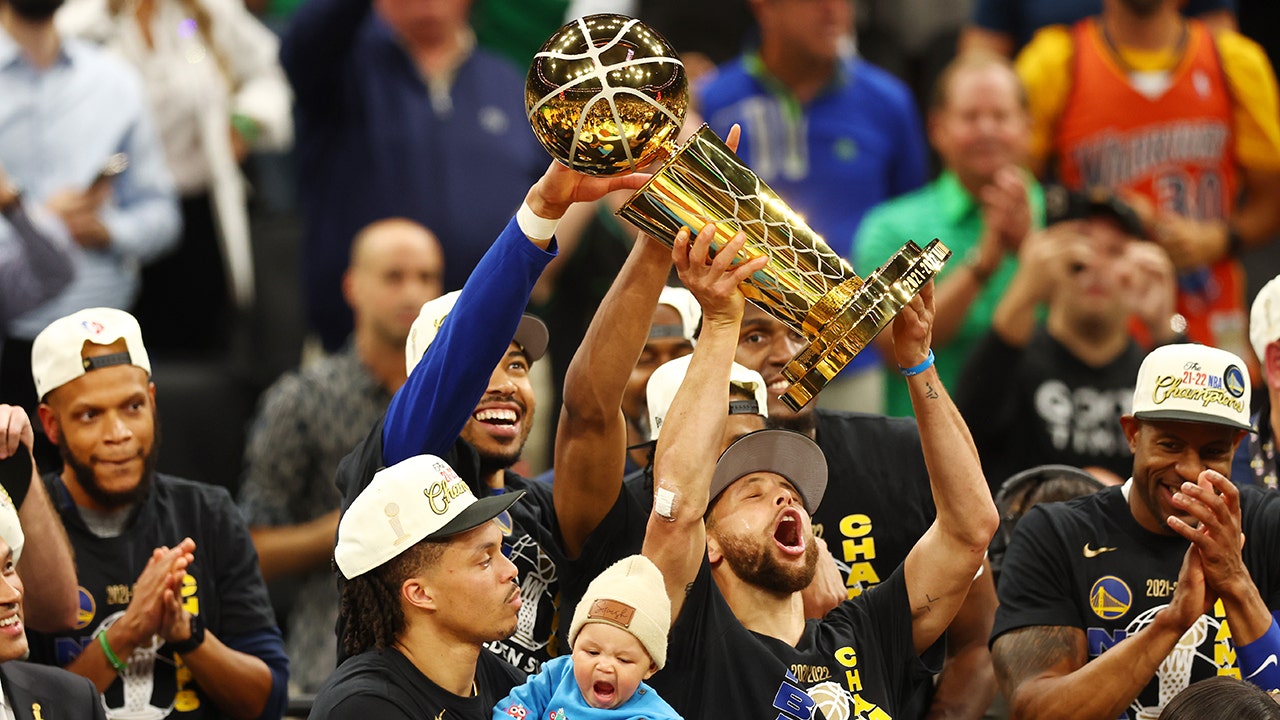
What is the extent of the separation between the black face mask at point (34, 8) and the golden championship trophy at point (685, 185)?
411 centimetres

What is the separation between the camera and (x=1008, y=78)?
811cm

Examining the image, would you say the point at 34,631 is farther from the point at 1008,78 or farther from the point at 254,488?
the point at 1008,78

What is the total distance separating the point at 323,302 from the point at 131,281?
0.83m

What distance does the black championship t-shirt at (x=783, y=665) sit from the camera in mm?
4539

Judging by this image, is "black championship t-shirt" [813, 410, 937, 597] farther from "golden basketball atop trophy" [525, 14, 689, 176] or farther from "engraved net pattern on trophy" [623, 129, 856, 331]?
"golden basketball atop trophy" [525, 14, 689, 176]

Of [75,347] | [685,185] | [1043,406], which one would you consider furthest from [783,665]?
[1043,406]

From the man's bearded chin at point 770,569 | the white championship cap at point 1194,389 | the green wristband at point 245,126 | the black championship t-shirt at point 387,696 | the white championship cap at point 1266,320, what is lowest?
the black championship t-shirt at point 387,696

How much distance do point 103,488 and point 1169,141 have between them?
5.33 meters

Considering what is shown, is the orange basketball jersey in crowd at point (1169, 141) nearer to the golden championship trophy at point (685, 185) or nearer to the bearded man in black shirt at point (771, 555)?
the bearded man in black shirt at point (771, 555)

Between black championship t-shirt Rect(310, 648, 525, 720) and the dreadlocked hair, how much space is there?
0.05m

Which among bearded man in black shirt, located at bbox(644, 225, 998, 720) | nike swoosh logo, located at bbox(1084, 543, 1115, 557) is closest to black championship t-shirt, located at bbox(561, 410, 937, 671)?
nike swoosh logo, located at bbox(1084, 543, 1115, 557)

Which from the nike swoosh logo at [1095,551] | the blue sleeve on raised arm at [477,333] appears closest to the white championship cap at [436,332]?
the blue sleeve on raised arm at [477,333]

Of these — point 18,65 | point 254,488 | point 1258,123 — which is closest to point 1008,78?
point 1258,123

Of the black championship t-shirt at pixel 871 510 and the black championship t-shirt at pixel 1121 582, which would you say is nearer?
the black championship t-shirt at pixel 1121 582
